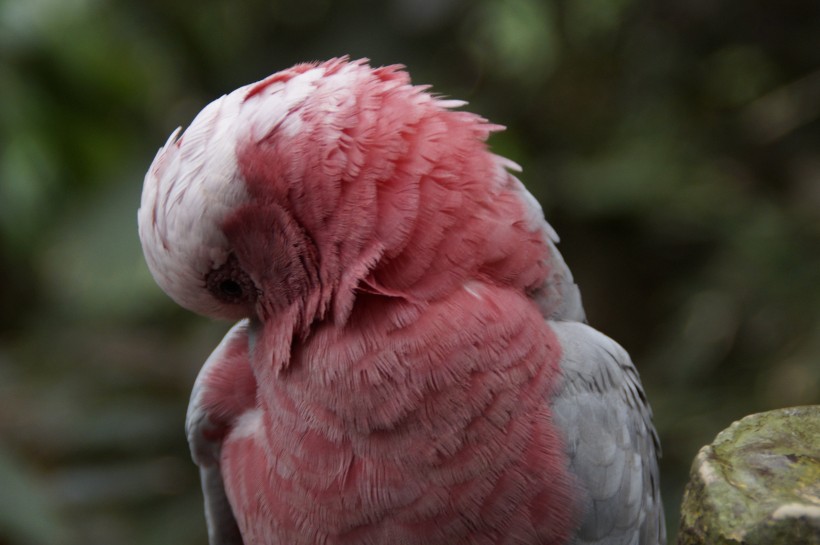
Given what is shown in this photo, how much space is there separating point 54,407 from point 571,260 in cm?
234

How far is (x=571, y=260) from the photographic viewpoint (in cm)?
444

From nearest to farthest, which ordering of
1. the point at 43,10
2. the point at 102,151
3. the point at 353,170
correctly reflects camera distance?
the point at 353,170 < the point at 43,10 < the point at 102,151

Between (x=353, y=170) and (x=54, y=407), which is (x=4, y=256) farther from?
(x=353, y=170)

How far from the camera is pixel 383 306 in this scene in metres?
1.79

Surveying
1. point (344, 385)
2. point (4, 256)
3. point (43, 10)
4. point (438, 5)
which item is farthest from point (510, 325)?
point (4, 256)

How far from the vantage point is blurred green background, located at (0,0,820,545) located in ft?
10.7

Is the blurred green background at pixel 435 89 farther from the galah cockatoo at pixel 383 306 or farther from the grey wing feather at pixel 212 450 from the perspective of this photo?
the galah cockatoo at pixel 383 306

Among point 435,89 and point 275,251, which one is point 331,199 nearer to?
point 275,251

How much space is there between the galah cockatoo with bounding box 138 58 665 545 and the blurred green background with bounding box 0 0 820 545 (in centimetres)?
146

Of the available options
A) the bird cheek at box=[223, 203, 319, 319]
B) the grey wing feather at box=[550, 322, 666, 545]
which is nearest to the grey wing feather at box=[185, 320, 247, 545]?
the bird cheek at box=[223, 203, 319, 319]

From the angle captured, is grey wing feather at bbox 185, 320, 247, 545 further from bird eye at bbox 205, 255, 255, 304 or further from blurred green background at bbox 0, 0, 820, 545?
blurred green background at bbox 0, 0, 820, 545

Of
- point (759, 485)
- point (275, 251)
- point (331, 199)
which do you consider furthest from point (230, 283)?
point (759, 485)

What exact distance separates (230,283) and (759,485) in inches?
43.5

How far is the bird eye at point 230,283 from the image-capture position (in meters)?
1.89
